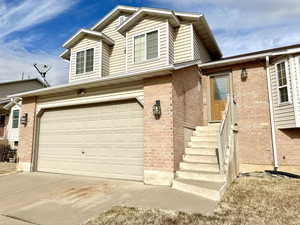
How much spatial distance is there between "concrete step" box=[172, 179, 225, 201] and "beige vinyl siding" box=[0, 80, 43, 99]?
23188 mm

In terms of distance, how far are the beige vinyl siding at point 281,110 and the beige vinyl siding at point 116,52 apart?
283 inches

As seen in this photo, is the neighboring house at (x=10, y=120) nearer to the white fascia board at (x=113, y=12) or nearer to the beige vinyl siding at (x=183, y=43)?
the white fascia board at (x=113, y=12)

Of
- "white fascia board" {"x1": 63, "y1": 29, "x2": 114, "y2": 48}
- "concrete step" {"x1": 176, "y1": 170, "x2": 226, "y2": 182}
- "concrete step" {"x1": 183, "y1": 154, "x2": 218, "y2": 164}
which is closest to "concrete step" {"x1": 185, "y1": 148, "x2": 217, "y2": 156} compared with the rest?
"concrete step" {"x1": 183, "y1": 154, "x2": 218, "y2": 164}

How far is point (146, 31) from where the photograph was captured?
9.60 meters

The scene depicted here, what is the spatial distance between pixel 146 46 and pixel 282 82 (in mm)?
6114

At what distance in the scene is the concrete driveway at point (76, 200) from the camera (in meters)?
3.51

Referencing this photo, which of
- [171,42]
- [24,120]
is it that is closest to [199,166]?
[171,42]

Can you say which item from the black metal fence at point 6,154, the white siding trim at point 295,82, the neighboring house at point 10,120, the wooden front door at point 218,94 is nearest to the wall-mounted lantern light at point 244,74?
the wooden front door at point 218,94

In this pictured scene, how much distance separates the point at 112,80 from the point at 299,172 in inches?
297

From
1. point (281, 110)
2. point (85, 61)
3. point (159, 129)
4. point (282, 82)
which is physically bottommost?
point (159, 129)

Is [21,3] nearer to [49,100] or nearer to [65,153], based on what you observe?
[49,100]

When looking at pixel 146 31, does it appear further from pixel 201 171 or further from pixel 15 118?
pixel 15 118

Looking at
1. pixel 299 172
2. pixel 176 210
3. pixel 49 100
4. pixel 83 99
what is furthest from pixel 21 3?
pixel 299 172

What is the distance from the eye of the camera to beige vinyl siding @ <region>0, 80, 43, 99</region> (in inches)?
837
